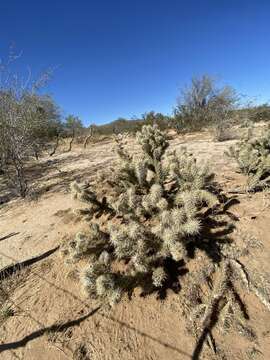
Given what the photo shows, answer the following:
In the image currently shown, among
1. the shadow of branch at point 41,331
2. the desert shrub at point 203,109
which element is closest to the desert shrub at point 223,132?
the desert shrub at point 203,109

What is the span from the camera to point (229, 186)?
346cm

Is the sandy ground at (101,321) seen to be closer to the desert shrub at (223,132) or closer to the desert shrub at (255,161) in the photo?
the desert shrub at (255,161)

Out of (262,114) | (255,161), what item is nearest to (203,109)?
(262,114)

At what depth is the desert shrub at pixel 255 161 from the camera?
3.13m

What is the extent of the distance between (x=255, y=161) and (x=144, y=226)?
6.65 ft

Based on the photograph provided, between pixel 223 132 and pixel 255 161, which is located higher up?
pixel 255 161

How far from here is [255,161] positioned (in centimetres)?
352

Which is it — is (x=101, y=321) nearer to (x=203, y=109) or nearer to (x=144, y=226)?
(x=144, y=226)

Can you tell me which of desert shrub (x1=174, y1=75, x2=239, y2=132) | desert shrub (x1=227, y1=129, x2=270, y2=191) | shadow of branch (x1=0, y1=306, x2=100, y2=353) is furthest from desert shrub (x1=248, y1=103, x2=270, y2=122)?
shadow of branch (x1=0, y1=306, x2=100, y2=353)

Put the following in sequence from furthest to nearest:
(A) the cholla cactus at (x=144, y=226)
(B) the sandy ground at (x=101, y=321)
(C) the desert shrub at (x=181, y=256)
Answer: (A) the cholla cactus at (x=144, y=226) < (C) the desert shrub at (x=181, y=256) < (B) the sandy ground at (x=101, y=321)

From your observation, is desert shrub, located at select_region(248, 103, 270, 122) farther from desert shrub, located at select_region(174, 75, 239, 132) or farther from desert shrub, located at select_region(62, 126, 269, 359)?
desert shrub, located at select_region(62, 126, 269, 359)

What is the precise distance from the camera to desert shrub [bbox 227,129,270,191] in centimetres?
313

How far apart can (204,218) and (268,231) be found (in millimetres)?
640

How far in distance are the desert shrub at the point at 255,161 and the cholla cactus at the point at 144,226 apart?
1.84 ft
